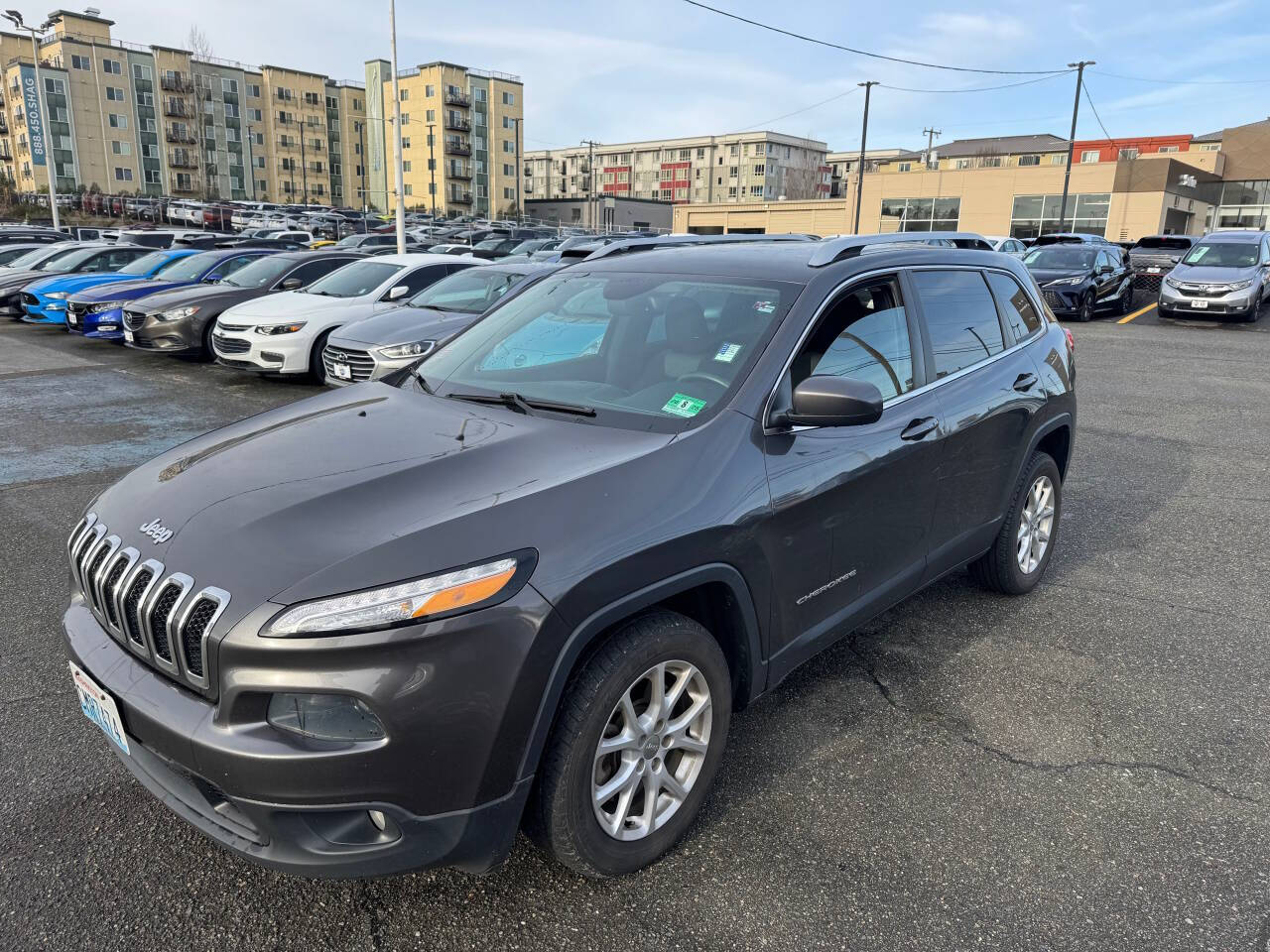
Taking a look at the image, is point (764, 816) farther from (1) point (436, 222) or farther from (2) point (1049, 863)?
(1) point (436, 222)

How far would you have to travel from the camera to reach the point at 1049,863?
2570 mm

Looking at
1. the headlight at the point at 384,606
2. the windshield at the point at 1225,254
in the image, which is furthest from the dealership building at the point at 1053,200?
the headlight at the point at 384,606

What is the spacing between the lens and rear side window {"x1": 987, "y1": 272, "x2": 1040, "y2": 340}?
4246mm

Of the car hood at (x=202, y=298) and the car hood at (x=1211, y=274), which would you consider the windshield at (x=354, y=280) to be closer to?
the car hood at (x=202, y=298)

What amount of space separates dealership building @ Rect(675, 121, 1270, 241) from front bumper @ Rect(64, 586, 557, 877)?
168 ft

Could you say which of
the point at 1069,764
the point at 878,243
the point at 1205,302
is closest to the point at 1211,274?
Result: the point at 1205,302

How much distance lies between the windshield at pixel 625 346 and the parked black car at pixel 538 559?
0.05 feet

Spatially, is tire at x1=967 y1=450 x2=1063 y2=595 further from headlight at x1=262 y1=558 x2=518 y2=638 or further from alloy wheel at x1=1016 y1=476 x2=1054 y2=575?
headlight at x1=262 y1=558 x2=518 y2=638

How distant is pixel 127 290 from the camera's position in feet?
44.3

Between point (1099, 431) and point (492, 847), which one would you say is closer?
point (492, 847)

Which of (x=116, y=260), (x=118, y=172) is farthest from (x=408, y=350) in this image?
(x=118, y=172)

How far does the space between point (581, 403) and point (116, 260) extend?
18.0m

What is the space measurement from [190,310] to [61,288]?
16.7 ft

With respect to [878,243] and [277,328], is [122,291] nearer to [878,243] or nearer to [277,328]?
[277,328]
